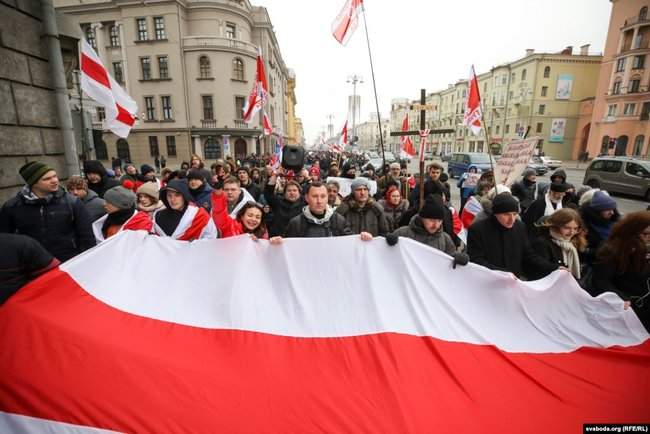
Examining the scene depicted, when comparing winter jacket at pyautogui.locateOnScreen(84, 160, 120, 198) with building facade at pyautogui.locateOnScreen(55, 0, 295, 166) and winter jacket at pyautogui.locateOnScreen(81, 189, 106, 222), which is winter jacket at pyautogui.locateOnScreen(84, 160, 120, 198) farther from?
building facade at pyautogui.locateOnScreen(55, 0, 295, 166)

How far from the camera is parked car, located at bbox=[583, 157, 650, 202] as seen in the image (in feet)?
44.2

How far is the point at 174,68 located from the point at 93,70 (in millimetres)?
31410

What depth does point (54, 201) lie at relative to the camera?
3.26 metres

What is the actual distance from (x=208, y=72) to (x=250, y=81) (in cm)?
417

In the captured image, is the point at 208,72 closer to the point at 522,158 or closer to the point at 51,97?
the point at 51,97

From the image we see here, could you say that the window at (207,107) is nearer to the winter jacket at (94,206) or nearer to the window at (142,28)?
the window at (142,28)

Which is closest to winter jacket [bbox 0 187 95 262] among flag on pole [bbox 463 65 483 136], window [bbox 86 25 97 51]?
flag on pole [bbox 463 65 483 136]

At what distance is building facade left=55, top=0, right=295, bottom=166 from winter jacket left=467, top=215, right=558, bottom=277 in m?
30.2

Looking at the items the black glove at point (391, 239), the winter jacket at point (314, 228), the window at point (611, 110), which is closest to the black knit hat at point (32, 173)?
the winter jacket at point (314, 228)

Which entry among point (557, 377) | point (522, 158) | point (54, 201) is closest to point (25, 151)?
point (54, 201)

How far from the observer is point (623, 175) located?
14188 mm

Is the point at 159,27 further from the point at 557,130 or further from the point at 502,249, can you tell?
the point at 557,130

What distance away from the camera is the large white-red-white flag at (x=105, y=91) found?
489 cm

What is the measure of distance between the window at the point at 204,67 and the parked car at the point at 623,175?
3205cm
